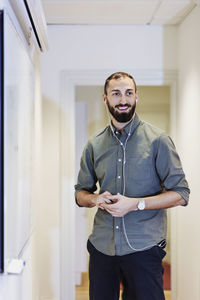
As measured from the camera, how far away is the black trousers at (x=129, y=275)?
187 centimetres

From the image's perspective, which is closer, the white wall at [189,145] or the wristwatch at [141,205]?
the wristwatch at [141,205]

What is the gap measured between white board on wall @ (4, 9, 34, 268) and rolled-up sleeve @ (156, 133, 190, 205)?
662 millimetres

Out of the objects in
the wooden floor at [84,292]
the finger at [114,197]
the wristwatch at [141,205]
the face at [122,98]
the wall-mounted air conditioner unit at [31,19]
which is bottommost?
the wooden floor at [84,292]

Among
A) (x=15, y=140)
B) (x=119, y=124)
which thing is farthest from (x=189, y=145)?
(x=15, y=140)

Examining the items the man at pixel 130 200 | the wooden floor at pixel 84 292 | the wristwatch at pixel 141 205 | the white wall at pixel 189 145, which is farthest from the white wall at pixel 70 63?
the wristwatch at pixel 141 205

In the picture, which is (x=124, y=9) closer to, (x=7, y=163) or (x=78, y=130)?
(x=78, y=130)

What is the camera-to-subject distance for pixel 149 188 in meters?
1.95

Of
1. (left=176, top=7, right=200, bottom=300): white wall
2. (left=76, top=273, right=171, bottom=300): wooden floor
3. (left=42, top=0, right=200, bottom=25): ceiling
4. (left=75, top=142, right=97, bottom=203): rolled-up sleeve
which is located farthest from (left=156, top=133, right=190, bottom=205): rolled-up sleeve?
(left=76, top=273, right=171, bottom=300): wooden floor

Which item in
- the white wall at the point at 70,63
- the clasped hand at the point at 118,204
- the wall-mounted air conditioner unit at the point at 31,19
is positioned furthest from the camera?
the white wall at the point at 70,63

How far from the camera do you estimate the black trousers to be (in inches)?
73.5

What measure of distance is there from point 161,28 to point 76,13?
701 mm

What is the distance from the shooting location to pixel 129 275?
74.8 inches

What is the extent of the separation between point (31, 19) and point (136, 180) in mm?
940

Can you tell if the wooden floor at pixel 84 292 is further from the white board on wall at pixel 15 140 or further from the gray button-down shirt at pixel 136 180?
the white board on wall at pixel 15 140
